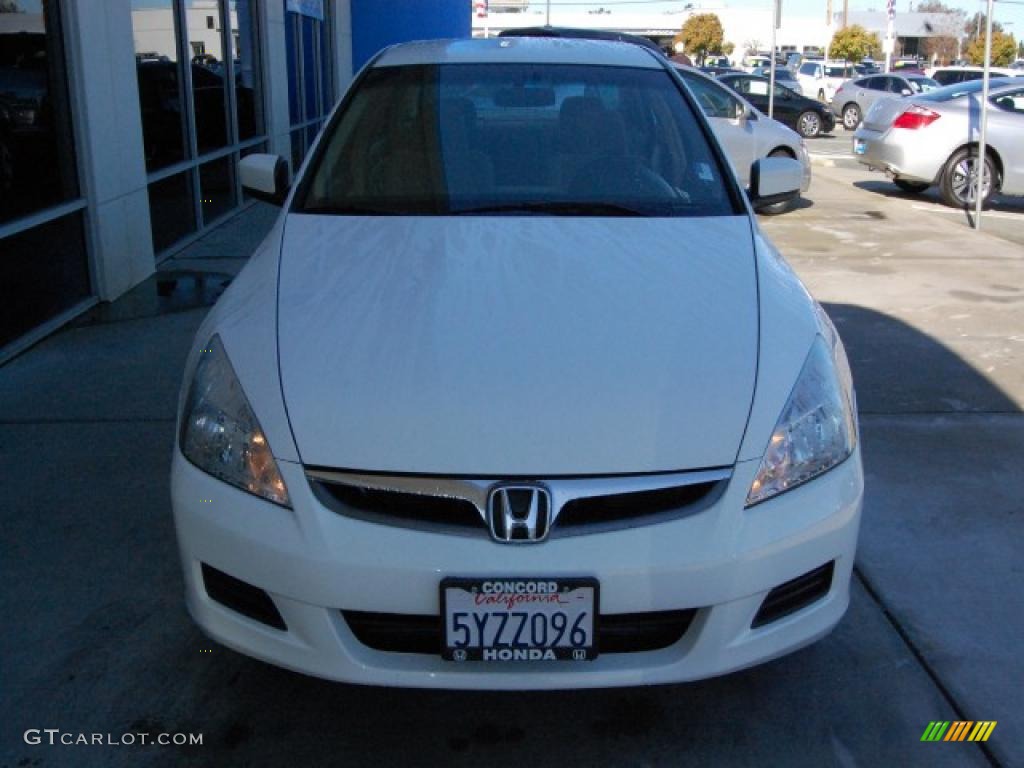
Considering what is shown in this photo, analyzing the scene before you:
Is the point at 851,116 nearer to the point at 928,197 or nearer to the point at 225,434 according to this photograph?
the point at 928,197

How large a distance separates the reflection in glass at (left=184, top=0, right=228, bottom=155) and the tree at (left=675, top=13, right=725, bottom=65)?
63.6 meters

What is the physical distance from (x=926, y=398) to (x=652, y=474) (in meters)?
3.37

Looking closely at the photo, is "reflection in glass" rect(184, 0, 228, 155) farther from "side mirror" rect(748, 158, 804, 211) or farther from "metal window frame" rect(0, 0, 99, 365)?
"side mirror" rect(748, 158, 804, 211)

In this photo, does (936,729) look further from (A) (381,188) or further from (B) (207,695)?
(A) (381,188)

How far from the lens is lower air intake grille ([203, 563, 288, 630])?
2473 millimetres

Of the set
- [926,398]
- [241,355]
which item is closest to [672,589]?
[241,355]

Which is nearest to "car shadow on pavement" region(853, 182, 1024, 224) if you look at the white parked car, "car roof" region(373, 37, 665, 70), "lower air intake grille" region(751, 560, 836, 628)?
the white parked car

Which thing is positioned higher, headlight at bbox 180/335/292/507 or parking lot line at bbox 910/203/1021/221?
headlight at bbox 180/335/292/507

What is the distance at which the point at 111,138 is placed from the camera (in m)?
6.89

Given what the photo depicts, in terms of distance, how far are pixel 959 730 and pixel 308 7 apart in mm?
13237

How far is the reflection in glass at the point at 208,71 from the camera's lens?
30.0 feet

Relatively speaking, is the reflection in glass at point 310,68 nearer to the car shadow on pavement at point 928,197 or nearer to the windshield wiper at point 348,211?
the car shadow on pavement at point 928,197

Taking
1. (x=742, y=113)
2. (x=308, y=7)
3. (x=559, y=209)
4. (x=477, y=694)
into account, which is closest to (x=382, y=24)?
(x=308, y=7)

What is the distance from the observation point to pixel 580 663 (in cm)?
240
